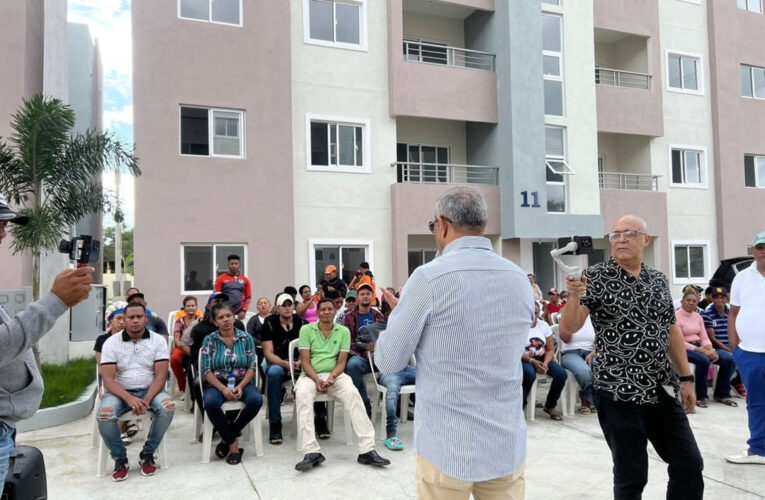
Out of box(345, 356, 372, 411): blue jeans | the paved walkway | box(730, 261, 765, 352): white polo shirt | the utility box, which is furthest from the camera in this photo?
the utility box

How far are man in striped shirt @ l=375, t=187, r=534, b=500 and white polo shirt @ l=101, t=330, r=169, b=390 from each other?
3732 millimetres

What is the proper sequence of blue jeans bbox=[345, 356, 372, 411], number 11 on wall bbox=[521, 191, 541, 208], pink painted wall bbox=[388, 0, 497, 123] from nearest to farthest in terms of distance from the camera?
1. blue jeans bbox=[345, 356, 372, 411]
2. pink painted wall bbox=[388, 0, 497, 123]
3. number 11 on wall bbox=[521, 191, 541, 208]

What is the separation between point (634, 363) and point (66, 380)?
7.20 meters

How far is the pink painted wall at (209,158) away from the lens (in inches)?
402

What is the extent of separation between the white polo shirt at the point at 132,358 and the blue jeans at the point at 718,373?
636cm

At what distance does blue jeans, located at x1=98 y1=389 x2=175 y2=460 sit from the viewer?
4.41 m

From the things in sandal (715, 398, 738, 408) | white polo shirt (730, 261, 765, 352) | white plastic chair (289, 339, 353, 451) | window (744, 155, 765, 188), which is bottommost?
sandal (715, 398, 738, 408)

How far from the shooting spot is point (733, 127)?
15930 mm

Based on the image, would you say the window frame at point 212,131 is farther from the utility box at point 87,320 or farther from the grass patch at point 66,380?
the grass patch at point 66,380

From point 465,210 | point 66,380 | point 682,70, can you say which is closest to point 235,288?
point 66,380

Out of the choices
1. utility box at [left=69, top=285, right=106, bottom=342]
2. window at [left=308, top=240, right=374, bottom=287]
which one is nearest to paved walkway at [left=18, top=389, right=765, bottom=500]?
utility box at [left=69, top=285, right=106, bottom=342]

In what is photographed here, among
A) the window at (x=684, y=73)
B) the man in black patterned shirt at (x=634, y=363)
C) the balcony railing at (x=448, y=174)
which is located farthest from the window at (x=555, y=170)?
the man in black patterned shirt at (x=634, y=363)

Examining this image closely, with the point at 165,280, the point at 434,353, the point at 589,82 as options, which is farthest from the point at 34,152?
the point at 589,82

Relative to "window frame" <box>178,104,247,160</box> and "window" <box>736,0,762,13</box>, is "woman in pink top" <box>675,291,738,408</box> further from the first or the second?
"window" <box>736,0,762,13</box>
